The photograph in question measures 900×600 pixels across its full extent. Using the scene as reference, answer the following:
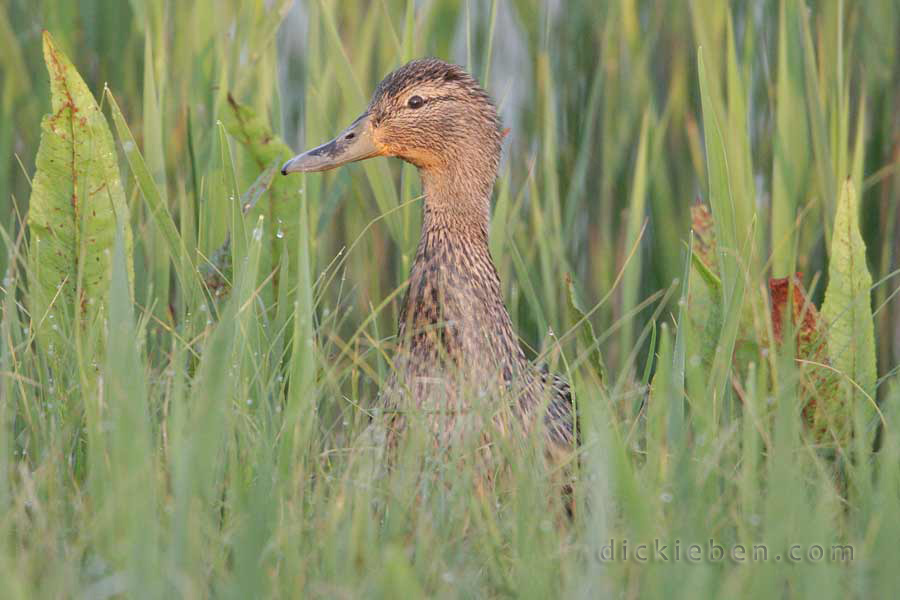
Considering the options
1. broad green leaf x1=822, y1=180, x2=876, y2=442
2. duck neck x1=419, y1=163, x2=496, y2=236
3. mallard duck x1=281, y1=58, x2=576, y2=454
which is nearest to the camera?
mallard duck x1=281, y1=58, x2=576, y2=454

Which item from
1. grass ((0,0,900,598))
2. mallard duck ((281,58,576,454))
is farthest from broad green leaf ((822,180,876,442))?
mallard duck ((281,58,576,454))

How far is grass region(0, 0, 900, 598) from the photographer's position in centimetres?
164

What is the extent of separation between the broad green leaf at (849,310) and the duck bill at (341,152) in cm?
104

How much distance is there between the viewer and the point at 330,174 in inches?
144

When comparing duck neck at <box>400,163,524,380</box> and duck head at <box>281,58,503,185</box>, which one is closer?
duck neck at <box>400,163,524,380</box>

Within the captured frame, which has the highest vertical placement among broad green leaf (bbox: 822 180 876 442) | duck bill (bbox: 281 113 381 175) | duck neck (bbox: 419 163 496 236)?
duck bill (bbox: 281 113 381 175)

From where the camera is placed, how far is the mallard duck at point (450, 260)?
8.27 feet

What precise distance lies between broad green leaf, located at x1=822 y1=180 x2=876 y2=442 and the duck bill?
1.04 metres

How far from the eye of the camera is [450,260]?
2.80 meters

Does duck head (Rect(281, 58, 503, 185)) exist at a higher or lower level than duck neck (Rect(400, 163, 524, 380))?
higher

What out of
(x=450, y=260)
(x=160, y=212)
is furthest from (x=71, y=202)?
(x=450, y=260)

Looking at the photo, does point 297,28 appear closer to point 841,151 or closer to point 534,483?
point 841,151

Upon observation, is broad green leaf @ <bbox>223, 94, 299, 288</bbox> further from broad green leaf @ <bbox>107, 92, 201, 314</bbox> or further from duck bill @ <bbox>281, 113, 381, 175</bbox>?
broad green leaf @ <bbox>107, 92, 201, 314</bbox>

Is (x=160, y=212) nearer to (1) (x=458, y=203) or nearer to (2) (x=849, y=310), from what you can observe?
(1) (x=458, y=203)
